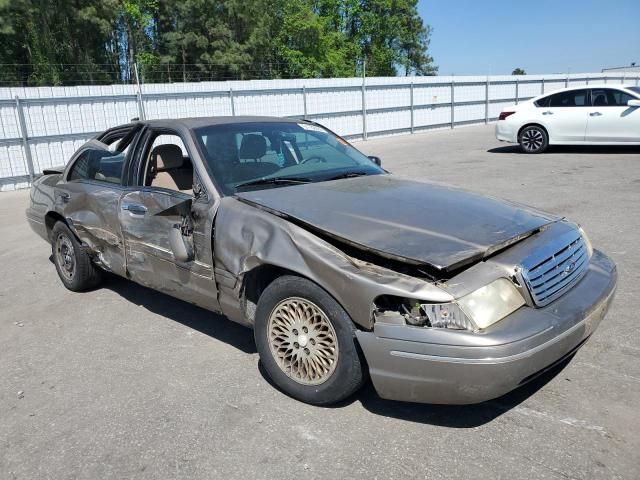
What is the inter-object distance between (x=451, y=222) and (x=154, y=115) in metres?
13.9

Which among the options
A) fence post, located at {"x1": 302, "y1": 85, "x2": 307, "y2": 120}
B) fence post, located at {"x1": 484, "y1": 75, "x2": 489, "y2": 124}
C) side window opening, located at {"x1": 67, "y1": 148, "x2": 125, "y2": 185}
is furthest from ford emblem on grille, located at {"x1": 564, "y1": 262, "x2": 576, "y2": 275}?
fence post, located at {"x1": 484, "y1": 75, "x2": 489, "y2": 124}

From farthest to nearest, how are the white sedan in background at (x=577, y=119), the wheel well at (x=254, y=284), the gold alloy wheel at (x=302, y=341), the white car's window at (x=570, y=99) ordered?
1. the white car's window at (x=570, y=99)
2. the white sedan in background at (x=577, y=119)
3. the wheel well at (x=254, y=284)
4. the gold alloy wheel at (x=302, y=341)

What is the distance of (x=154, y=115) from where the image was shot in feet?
50.5

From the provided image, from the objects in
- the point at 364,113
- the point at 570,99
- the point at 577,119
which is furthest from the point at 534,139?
the point at 364,113

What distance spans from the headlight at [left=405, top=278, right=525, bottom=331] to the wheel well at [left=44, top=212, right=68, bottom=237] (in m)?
3.94

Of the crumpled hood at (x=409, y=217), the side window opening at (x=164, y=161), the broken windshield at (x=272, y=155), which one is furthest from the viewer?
the side window opening at (x=164, y=161)

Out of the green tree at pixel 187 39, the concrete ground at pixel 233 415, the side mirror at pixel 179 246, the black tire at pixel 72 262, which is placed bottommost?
the concrete ground at pixel 233 415

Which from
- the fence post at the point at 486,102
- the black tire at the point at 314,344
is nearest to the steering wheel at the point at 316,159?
the black tire at the point at 314,344

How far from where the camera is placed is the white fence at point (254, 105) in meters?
13.1

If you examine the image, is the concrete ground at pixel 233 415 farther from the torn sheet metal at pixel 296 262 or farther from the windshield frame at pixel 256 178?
the windshield frame at pixel 256 178

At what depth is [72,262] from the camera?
16.9 feet

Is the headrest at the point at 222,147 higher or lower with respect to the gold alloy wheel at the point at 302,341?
higher

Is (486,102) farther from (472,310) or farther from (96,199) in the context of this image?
(472,310)

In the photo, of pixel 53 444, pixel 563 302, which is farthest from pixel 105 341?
pixel 563 302
